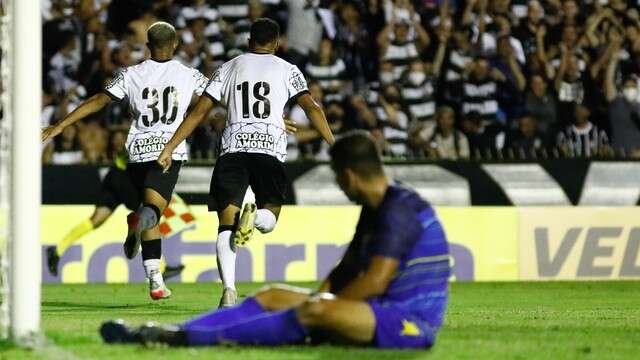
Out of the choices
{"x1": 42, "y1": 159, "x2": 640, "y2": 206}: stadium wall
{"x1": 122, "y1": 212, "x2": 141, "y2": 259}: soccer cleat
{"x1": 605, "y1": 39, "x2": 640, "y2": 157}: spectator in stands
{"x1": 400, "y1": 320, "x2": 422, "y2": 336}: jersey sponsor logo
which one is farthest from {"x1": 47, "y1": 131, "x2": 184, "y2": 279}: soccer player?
{"x1": 400, "y1": 320, "x2": 422, "y2": 336}: jersey sponsor logo

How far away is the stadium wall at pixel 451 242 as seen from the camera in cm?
1817

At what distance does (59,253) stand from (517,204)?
5818 mm

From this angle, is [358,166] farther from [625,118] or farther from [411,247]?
[625,118]

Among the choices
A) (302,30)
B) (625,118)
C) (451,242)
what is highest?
(302,30)

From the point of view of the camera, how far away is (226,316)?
316 inches

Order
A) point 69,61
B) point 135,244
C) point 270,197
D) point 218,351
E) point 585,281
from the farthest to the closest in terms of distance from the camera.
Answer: point 69,61, point 585,281, point 135,244, point 270,197, point 218,351

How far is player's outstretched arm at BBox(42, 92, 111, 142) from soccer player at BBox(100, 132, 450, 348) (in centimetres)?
520

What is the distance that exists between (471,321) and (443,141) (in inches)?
333

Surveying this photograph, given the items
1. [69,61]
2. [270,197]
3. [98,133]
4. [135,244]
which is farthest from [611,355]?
[69,61]

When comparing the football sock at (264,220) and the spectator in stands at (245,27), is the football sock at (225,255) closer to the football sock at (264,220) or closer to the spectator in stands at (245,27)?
the football sock at (264,220)

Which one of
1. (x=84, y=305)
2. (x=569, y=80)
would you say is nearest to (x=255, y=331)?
(x=84, y=305)

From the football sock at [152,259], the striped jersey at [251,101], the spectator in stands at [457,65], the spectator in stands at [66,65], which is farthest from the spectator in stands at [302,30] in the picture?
the striped jersey at [251,101]

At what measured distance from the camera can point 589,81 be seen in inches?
807

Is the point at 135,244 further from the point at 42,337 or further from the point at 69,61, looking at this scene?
the point at 69,61
